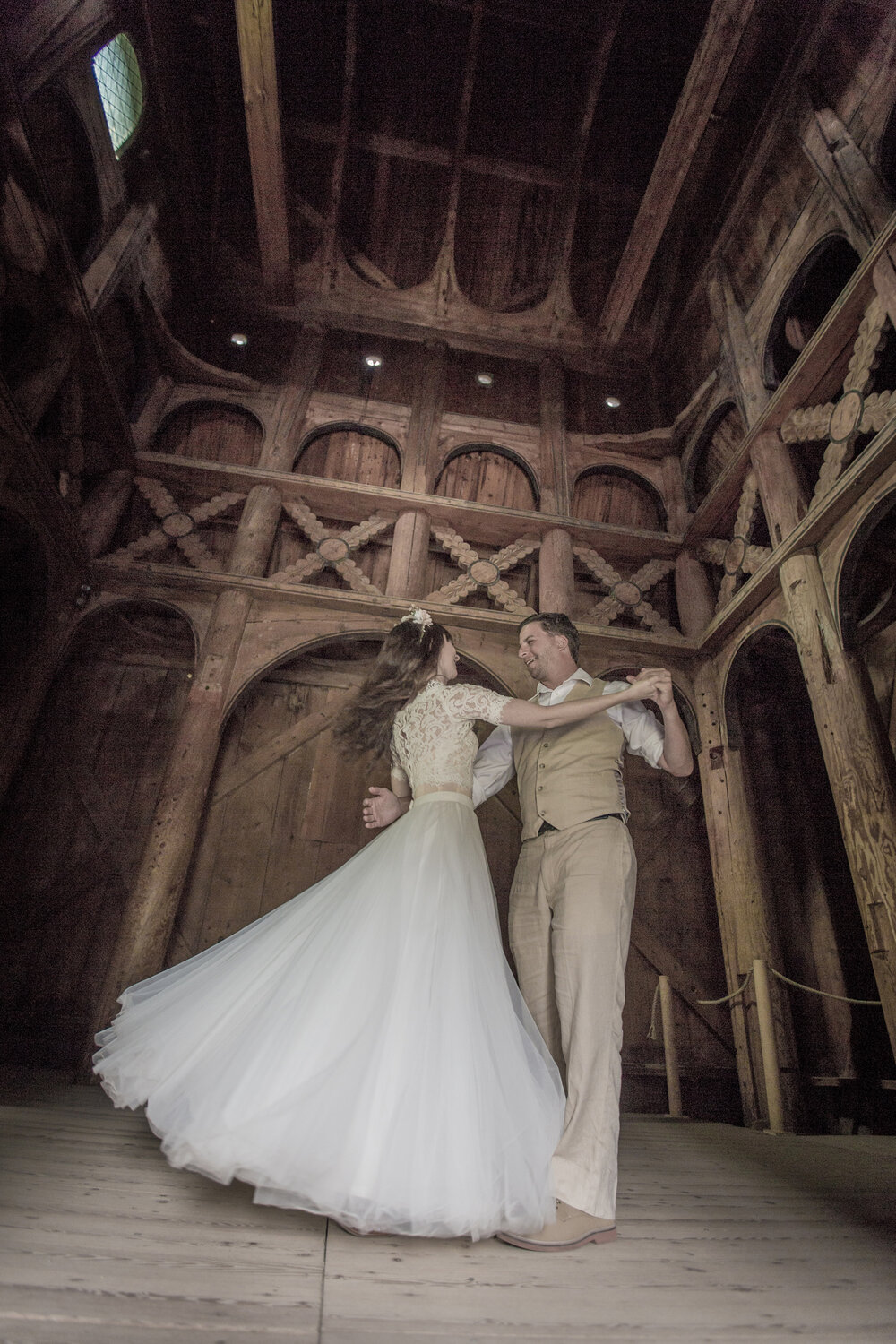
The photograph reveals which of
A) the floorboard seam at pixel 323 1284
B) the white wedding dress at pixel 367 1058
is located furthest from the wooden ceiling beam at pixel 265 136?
the floorboard seam at pixel 323 1284

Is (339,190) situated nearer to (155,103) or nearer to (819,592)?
(155,103)

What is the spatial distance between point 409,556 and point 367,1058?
12.8ft

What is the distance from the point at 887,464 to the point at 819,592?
2.50 feet

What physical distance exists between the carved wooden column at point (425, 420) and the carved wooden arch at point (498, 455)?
0.63ft

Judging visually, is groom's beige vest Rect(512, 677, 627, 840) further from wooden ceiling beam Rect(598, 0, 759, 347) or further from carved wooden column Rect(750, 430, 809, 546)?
wooden ceiling beam Rect(598, 0, 759, 347)

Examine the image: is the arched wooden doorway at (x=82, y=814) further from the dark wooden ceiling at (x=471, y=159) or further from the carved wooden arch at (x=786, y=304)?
the carved wooden arch at (x=786, y=304)

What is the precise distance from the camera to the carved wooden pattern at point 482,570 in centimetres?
494

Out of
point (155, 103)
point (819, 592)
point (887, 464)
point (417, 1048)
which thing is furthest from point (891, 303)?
point (155, 103)

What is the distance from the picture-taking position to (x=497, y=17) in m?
5.90

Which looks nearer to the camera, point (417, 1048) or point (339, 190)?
point (417, 1048)

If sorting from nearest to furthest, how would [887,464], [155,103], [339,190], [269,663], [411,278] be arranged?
[887,464] → [269,663] → [155,103] → [339,190] → [411,278]

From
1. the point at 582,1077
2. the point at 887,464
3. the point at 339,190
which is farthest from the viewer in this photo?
the point at 339,190

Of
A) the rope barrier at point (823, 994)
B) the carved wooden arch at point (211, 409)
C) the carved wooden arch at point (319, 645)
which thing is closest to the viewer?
the rope barrier at point (823, 994)

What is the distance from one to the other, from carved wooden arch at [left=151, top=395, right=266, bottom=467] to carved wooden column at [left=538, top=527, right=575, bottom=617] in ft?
8.95
